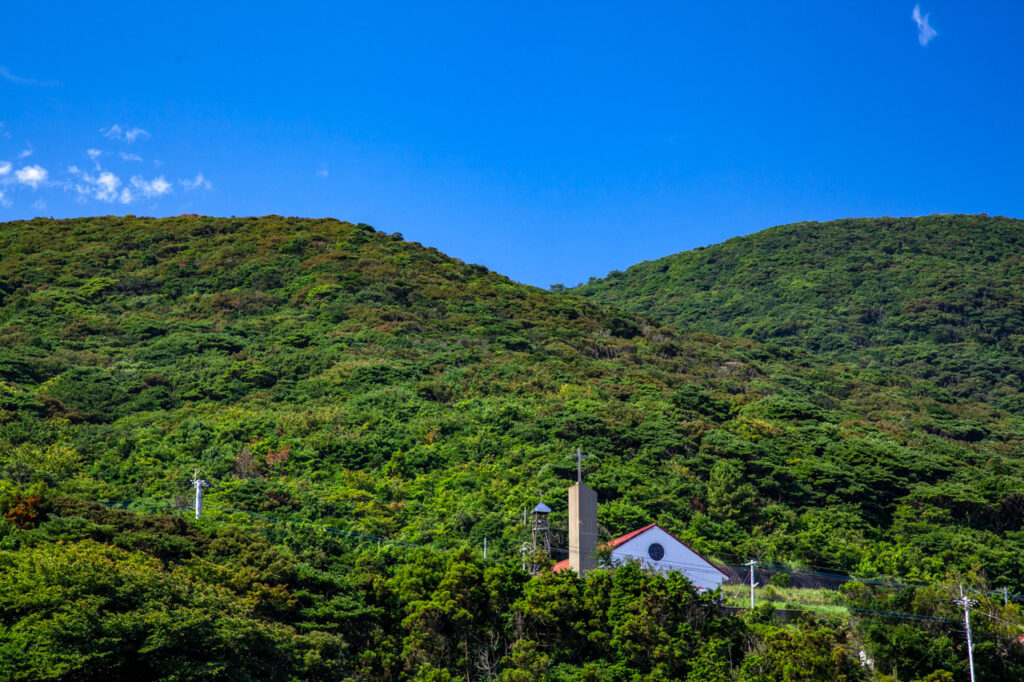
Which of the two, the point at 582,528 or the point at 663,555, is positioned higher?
the point at 582,528

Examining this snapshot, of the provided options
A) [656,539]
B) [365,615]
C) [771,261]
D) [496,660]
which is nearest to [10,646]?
[365,615]

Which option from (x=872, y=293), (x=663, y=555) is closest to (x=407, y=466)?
(x=663, y=555)

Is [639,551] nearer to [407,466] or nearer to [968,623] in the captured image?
[968,623]

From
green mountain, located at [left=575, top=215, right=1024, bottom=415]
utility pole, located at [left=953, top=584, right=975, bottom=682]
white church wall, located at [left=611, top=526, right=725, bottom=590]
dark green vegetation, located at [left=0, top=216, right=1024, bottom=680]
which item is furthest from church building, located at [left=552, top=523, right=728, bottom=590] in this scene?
green mountain, located at [left=575, top=215, right=1024, bottom=415]

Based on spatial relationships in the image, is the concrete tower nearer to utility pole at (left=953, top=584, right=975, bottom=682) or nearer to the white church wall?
the white church wall

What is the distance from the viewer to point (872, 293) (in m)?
110

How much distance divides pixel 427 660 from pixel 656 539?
8342 millimetres

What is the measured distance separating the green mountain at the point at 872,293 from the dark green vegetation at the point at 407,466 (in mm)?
16135

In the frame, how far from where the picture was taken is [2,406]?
148 feet

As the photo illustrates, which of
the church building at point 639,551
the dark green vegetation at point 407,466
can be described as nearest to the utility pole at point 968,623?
the dark green vegetation at point 407,466

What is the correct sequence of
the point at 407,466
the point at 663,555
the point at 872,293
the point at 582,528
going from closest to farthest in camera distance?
the point at 582,528 → the point at 663,555 → the point at 407,466 → the point at 872,293

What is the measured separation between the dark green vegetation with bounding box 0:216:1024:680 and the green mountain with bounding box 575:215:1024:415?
1614 centimetres

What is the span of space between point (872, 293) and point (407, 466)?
262 feet

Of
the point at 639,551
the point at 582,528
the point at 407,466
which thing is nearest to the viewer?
the point at 582,528
